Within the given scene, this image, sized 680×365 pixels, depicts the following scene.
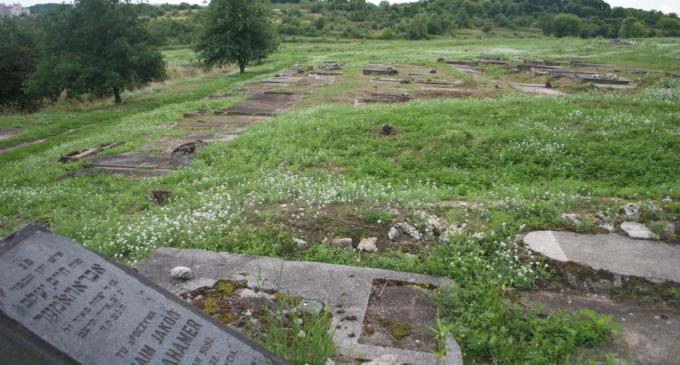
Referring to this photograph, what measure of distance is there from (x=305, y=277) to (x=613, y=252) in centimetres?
319

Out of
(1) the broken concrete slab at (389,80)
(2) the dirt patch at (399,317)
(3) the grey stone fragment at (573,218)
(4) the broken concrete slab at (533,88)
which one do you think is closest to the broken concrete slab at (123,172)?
(2) the dirt patch at (399,317)

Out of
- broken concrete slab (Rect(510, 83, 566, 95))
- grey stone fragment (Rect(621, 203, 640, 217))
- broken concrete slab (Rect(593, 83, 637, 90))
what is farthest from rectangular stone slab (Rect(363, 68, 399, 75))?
grey stone fragment (Rect(621, 203, 640, 217))

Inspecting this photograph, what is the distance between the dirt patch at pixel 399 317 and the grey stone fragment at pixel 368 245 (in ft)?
2.20

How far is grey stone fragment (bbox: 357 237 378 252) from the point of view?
13.5ft

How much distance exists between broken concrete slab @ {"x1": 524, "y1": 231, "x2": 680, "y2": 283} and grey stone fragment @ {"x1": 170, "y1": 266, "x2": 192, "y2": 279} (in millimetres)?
3628

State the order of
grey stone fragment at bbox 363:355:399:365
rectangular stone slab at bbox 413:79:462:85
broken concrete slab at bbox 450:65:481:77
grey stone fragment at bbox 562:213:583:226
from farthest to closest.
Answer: broken concrete slab at bbox 450:65:481:77, rectangular stone slab at bbox 413:79:462:85, grey stone fragment at bbox 562:213:583:226, grey stone fragment at bbox 363:355:399:365

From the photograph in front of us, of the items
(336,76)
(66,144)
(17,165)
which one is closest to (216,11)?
(336,76)

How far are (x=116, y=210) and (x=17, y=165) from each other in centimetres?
529

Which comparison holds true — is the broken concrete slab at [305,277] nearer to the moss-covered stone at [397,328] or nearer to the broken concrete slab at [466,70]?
the moss-covered stone at [397,328]

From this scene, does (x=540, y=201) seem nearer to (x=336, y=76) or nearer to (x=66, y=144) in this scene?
(x=66, y=144)

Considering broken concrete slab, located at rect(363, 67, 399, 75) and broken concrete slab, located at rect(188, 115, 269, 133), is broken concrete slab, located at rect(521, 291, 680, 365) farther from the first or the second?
broken concrete slab, located at rect(363, 67, 399, 75)

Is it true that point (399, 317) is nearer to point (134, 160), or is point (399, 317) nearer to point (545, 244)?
point (545, 244)

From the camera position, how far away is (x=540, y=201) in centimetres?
463

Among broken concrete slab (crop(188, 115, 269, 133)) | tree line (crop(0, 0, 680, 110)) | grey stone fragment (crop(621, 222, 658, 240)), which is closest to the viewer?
grey stone fragment (crop(621, 222, 658, 240))
